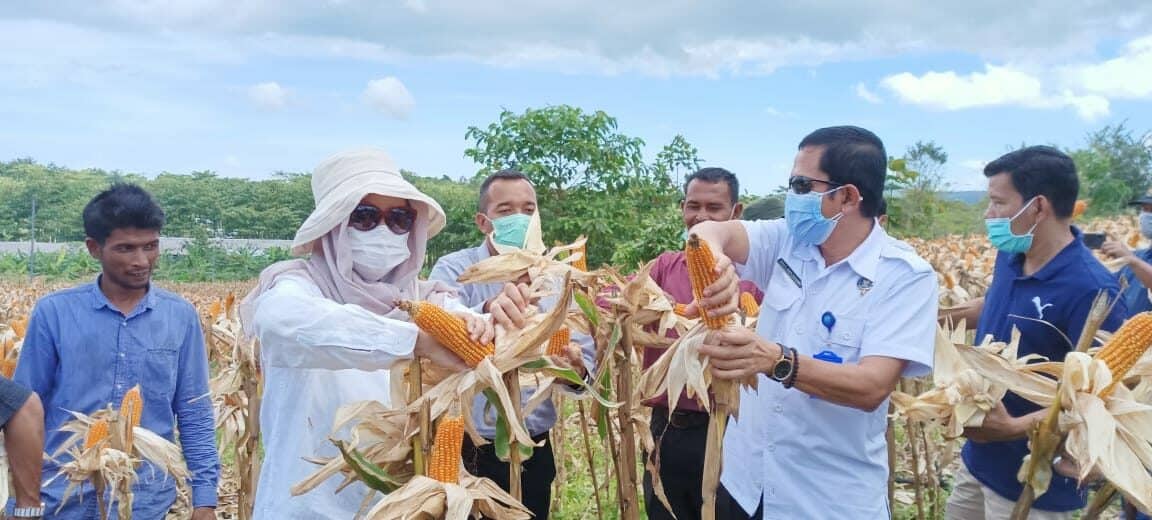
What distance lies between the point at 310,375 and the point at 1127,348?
2183mm

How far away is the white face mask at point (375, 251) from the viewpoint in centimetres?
240

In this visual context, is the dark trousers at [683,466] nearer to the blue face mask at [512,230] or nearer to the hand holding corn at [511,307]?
the blue face mask at [512,230]

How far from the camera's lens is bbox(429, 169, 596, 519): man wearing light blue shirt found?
119 inches

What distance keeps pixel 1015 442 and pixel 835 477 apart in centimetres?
112

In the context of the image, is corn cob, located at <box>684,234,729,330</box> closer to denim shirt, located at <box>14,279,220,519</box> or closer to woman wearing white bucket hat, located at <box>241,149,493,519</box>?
woman wearing white bucket hat, located at <box>241,149,493,519</box>

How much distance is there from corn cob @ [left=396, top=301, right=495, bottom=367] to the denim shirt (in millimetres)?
1731

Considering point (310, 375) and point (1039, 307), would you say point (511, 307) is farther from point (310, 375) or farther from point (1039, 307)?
point (1039, 307)

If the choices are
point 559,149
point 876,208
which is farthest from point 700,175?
point 559,149

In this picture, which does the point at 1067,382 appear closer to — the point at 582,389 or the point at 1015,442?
the point at 1015,442

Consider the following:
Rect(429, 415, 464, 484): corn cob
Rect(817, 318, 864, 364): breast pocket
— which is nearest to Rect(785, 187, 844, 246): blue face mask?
Rect(817, 318, 864, 364): breast pocket

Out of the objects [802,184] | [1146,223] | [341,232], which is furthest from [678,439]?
[1146,223]

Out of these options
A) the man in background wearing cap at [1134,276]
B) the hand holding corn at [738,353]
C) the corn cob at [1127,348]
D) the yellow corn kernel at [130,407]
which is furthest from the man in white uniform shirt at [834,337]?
the man in background wearing cap at [1134,276]

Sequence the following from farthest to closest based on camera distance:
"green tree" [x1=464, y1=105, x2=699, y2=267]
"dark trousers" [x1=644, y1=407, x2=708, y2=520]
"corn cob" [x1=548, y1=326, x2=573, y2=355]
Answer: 1. "green tree" [x1=464, y1=105, x2=699, y2=267]
2. "dark trousers" [x1=644, y1=407, x2=708, y2=520]
3. "corn cob" [x1=548, y1=326, x2=573, y2=355]

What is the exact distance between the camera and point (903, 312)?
2.32m
